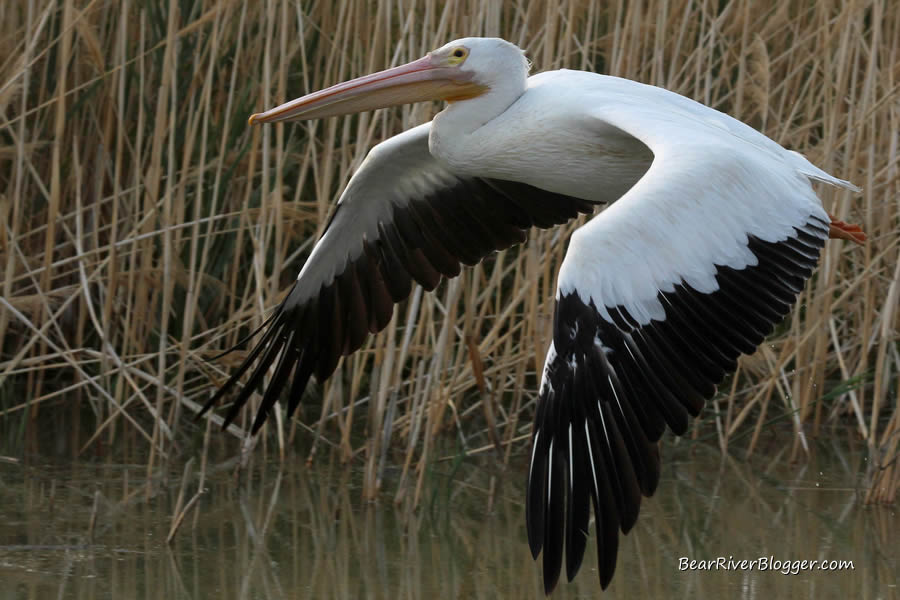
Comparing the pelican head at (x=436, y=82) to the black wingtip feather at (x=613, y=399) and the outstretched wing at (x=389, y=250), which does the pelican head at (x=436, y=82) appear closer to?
the outstretched wing at (x=389, y=250)

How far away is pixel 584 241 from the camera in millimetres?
3729

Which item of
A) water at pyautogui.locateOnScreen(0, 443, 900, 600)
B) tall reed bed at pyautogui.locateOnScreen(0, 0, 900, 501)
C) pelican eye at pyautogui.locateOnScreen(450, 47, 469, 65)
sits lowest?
water at pyautogui.locateOnScreen(0, 443, 900, 600)

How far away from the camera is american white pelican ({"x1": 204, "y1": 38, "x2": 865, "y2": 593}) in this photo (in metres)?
3.66

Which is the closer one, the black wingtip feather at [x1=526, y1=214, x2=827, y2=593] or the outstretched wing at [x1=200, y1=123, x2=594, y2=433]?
the black wingtip feather at [x1=526, y1=214, x2=827, y2=593]

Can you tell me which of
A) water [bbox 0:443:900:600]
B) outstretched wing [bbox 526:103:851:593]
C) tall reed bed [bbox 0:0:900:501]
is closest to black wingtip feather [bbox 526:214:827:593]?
outstretched wing [bbox 526:103:851:593]

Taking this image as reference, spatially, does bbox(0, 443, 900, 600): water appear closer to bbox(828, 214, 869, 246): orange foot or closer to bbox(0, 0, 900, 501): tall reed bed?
bbox(0, 0, 900, 501): tall reed bed

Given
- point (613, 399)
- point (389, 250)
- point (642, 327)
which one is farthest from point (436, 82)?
point (613, 399)

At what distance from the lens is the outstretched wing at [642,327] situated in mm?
3605

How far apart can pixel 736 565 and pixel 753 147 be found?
1469 mm

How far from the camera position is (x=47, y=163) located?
248 inches

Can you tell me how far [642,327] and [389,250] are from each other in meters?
1.63

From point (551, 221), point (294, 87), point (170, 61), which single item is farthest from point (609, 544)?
point (294, 87)

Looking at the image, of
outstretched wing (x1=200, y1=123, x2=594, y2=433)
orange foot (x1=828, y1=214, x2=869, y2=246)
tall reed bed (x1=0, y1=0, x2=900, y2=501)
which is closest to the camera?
orange foot (x1=828, y1=214, x2=869, y2=246)

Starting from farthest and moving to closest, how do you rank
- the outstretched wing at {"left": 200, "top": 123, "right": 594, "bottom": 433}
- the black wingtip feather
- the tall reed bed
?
the tall reed bed < the outstretched wing at {"left": 200, "top": 123, "right": 594, "bottom": 433} < the black wingtip feather
